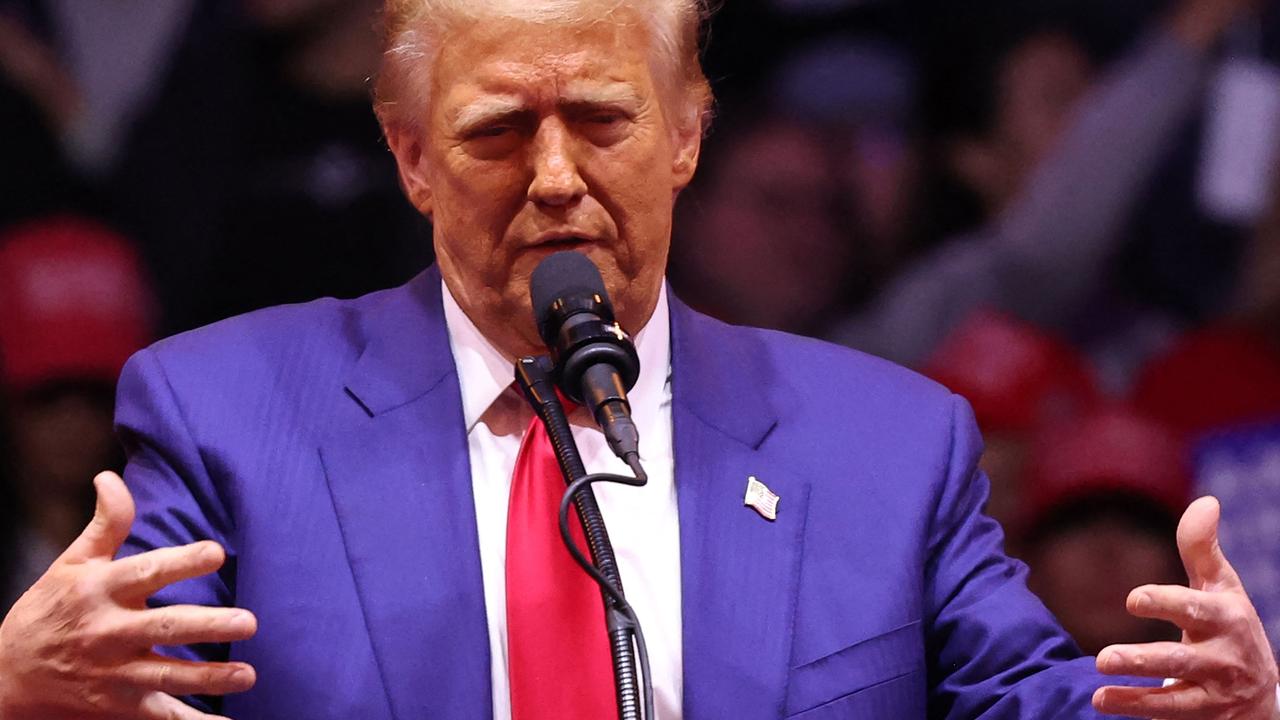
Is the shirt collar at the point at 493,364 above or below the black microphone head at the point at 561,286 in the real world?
above

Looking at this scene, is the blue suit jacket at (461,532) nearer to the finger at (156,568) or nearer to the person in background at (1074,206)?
the finger at (156,568)

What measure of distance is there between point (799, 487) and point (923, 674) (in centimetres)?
24

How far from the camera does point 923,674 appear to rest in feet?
6.53

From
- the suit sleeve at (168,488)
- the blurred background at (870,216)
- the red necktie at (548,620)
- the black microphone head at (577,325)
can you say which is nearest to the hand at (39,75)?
the blurred background at (870,216)

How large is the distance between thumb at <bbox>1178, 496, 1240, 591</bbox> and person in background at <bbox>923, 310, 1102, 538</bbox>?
1625mm

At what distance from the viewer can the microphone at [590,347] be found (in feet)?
5.29

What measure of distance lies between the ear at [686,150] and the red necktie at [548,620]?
44 cm

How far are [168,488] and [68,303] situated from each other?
5.84 feet

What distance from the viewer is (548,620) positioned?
189 cm

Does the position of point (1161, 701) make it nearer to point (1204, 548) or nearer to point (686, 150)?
point (1204, 548)

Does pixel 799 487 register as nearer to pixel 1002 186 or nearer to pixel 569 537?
pixel 569 537

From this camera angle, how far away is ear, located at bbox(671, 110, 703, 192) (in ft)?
7.29

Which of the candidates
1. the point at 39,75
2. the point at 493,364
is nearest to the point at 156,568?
the point at 493,364

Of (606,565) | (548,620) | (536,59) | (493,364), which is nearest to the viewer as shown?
(606,565)
